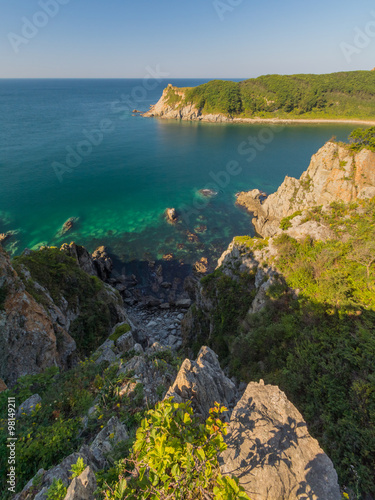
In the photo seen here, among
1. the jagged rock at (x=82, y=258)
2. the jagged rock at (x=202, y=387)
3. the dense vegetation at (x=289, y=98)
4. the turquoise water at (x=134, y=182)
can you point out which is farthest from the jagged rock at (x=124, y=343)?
the dense vegetation at (x=289, y=98)

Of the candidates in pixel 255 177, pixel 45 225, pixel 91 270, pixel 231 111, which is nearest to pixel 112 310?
pixel 91 270

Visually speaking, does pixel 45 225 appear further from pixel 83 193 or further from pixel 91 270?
pixel 91 270

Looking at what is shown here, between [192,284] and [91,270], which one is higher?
[91,270]

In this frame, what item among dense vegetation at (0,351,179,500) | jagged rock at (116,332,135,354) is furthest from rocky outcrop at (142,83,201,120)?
dense vegetation at (0,351,179,500)

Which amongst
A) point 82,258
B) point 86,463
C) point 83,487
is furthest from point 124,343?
point 82,258

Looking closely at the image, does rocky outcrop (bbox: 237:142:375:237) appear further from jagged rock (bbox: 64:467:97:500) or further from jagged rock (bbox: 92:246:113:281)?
jagged rock (bbox: 92:246:113:281)
